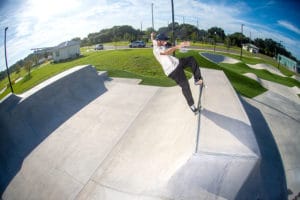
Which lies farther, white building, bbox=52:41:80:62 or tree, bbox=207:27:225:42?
tree, bbox=207:27:225:42

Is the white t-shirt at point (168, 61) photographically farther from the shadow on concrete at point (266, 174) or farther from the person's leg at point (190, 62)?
the shadow on concrete at point (266, 174)

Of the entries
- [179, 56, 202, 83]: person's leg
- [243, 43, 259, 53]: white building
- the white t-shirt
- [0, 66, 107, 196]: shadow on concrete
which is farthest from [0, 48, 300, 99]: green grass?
[243, 43, 259, 53]: white building

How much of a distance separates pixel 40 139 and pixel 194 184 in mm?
4604

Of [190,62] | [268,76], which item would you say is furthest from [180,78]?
[268,76]

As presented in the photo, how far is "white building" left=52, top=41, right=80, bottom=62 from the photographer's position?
12920mm

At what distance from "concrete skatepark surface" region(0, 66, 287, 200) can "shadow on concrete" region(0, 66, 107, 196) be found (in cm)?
3

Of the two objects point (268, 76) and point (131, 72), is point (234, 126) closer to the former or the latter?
point (131, 72)

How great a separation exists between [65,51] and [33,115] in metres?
8.95

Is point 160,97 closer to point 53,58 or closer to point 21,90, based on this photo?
point 21,90

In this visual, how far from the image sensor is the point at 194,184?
3.08 meters

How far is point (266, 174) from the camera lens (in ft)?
14.2

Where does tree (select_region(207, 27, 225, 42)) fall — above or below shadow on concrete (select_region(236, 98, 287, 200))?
above

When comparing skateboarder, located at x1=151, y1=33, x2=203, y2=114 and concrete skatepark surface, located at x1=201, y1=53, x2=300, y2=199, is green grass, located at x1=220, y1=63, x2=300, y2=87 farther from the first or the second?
skateboarder, located at x1=151, y1=33, x2=203, y2=114

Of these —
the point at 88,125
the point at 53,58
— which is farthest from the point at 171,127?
the point at 53,58
